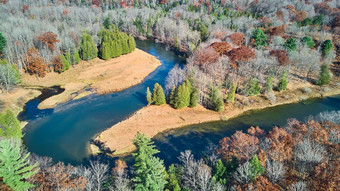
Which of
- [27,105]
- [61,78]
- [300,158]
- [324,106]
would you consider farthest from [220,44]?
[27,105]

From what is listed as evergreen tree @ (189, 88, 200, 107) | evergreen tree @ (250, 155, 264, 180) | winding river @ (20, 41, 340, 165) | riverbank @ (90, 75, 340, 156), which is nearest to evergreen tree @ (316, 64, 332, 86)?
riverbank @ (90, 75, 340, 156)

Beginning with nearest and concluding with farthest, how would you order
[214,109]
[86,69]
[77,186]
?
[77,186], [214,109], [86,69]

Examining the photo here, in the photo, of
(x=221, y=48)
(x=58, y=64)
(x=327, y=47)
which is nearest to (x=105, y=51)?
(x=58, y=64)

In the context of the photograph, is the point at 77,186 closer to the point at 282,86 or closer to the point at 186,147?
the point at 186,147

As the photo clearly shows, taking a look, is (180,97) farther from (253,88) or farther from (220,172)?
(220,172)

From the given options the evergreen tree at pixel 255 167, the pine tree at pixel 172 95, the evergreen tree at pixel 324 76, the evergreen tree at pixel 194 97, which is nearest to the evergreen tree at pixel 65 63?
the pine tree at pixel 172 95

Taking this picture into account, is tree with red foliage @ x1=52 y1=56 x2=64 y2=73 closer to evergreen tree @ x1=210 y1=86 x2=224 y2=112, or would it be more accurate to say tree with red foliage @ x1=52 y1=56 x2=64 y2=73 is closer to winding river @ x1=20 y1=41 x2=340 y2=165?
winding river @ x1=20 y1=41 x2=340 y2=165

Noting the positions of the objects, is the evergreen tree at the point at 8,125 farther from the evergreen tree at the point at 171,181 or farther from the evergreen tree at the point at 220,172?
the evergreen tree at the point at 220,172
